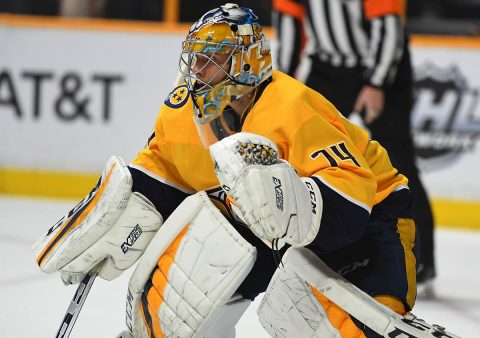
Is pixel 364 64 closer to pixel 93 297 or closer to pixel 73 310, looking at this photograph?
pixel 93 297

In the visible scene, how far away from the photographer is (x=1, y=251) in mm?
3688

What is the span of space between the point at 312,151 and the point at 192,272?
0.36 metres

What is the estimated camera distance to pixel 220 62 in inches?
79.2

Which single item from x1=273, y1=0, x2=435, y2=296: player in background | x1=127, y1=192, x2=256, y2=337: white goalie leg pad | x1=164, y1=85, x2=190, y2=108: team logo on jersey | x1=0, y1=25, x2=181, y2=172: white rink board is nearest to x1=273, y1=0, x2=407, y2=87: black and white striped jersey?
x1=273, y1=0, x2=435, y2=296: player in background

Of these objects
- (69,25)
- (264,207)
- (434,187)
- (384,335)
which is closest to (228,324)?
(384,335)

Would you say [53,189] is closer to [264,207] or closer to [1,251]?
[1,251]

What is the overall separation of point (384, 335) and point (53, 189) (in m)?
3.35

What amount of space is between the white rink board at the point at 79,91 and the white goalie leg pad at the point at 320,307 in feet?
9.65

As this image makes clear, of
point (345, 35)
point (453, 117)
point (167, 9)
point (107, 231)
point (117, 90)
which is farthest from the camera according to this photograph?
point (167, 9)

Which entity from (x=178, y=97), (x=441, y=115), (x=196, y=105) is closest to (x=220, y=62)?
(x=196, y=105)

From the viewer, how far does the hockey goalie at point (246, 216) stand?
1.77m

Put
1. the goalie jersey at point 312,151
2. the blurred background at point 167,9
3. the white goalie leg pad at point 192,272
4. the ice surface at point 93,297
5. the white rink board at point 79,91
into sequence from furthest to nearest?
the blurred background at point 167,9, the white rink board at point 79,91, the ice surface at point 93,297, the white goalie leg pad at point 192,272, the goalie jersey at point 312,151

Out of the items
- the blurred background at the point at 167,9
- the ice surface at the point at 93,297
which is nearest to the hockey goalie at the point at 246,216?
the ice surface at the point at 93,297

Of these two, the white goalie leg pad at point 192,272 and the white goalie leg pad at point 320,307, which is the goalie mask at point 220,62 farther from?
the white goalie leg pad at point 320,307
